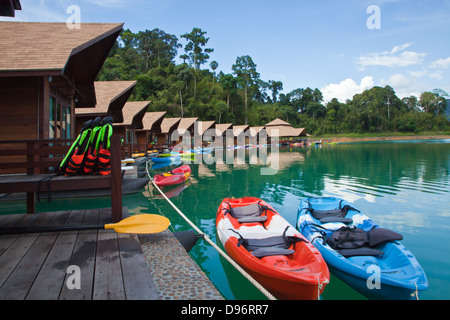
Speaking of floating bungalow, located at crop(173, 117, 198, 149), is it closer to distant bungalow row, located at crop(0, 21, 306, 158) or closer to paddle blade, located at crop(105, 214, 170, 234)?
distant bungalow row, located at crop(0, 21, 306, 158)

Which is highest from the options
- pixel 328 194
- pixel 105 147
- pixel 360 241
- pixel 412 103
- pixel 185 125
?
pixel 412 103

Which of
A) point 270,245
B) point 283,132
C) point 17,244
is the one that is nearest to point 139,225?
point 17,244

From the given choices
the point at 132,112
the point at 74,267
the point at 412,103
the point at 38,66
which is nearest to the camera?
the point at 74,267

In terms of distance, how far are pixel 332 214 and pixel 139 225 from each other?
4.10 meters

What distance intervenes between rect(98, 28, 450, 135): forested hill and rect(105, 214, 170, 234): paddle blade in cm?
4452

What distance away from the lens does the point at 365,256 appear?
158 inches

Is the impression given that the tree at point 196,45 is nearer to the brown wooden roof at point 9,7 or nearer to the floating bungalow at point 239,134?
the floating bungalow at point 239,134

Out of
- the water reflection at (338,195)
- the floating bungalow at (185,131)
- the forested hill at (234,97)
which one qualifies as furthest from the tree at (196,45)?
the water reflection at (338,195)

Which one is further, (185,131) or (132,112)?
(185,131)

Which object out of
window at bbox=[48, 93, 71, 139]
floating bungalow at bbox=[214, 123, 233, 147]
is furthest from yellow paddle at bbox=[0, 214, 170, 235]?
floating bungalow at bbox=[214, 123, 233, 147]

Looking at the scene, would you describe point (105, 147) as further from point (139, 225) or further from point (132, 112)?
point (132, 112)

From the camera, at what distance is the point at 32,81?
7.39 meters

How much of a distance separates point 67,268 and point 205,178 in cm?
1236
